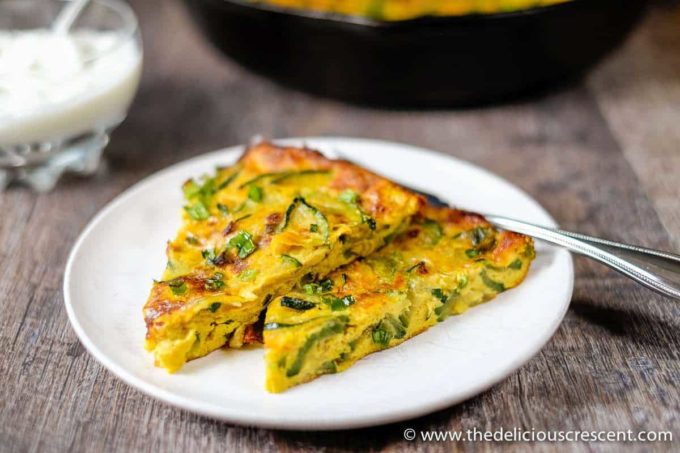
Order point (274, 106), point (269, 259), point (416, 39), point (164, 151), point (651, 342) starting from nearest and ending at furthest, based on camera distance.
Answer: point (269, 259) → point (651, 342) → point (416, 39) → point (164, 151) → point (274, 106)

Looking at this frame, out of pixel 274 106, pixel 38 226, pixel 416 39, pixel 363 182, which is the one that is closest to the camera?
pixel 363 182

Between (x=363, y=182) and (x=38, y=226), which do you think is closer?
(x=363, y=182)

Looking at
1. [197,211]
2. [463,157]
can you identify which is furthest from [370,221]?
[463,157]

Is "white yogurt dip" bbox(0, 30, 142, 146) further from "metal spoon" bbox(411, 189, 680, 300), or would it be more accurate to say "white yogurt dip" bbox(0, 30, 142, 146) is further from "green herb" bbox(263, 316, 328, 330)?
"metal spoon" bbox(411, 189, 680, 300)

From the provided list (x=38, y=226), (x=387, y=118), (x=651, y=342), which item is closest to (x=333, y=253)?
(x=651, y=342)

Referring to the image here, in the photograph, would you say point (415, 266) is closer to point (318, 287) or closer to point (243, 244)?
point (318, 287)

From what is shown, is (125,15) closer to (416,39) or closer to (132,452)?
(416,39)

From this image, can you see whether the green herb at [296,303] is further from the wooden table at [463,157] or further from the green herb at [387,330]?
the wooden table at [463,157]

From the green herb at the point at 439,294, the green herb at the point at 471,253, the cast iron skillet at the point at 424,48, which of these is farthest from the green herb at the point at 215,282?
the cast iron skillet at the point at 424,48
